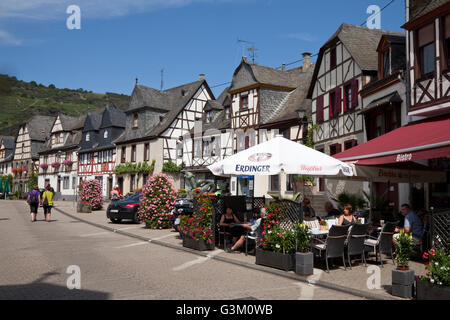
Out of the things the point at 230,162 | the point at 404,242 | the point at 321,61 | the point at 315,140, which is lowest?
the point at 404,242

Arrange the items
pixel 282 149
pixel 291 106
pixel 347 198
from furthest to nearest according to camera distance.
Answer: pixel 291 106 < pixel 347 198 < pixel 282 149

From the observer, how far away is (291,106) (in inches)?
1116

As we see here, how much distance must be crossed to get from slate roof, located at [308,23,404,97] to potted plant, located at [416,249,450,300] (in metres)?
14.5

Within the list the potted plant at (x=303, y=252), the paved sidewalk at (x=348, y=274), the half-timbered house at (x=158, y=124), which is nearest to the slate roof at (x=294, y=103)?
the half-timbered house at (x=158, y=124)

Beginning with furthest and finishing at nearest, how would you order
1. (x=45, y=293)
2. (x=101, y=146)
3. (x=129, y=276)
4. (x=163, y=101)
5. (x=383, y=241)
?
(x=101, y=146) < (x=163, y=101) < (x=383, y=241) < (x=129, y=276) < (x=45, y=293)

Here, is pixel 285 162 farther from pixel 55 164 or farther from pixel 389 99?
pixel 55 164

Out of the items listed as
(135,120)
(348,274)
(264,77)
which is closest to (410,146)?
(348,274)

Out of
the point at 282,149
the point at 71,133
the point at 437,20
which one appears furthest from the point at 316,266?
the point at 71,133

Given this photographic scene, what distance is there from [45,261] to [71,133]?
165ft

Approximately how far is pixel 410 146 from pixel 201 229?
5.85 metres

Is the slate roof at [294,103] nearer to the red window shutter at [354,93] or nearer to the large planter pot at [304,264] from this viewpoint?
the red window shutter at [354,93]

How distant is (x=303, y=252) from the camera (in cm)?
871

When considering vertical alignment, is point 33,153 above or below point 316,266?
above
